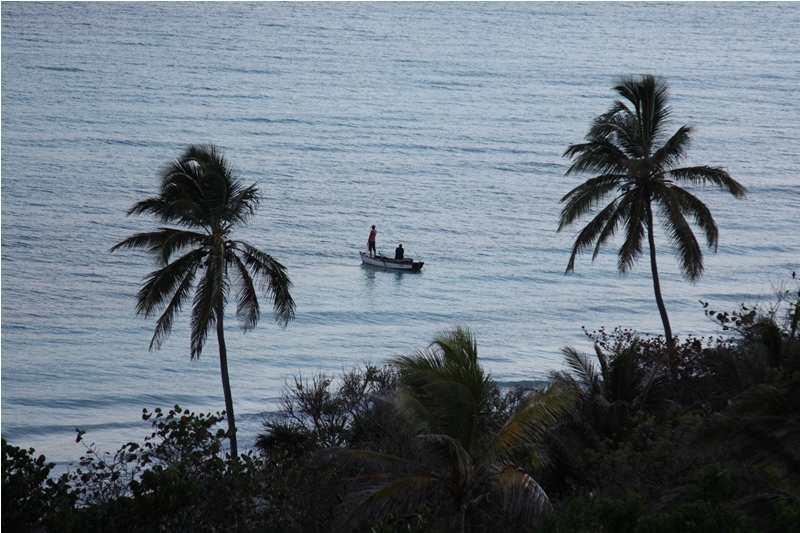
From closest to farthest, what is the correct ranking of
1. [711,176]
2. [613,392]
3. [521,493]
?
[521,493] → [613,392] → [711,176]

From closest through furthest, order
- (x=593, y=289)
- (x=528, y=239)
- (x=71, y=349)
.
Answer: (x=71, y=349) < (x=593, y=289) < (x=528, y=239)

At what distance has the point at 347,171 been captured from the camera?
7719 cm

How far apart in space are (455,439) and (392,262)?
4181cm

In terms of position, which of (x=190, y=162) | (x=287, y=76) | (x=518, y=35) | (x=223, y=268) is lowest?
(x=223, y=268)

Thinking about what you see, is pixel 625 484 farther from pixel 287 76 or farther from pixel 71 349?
pixel 287 76

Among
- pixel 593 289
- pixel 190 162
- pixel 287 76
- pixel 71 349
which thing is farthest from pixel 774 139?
pixel 190 162

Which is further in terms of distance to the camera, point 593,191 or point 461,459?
point 593,191

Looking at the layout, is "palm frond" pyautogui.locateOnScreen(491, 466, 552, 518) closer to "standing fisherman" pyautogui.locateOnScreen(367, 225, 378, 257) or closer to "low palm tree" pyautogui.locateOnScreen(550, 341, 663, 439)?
"low palm tree" pyautogui.locateOnScreen(550, 341, 663, 439)

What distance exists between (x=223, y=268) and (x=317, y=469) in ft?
22.3

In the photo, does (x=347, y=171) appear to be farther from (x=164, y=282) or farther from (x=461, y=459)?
(x=461, y=459)

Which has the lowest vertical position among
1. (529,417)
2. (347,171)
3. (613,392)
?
(613,392)

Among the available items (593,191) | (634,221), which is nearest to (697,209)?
(634,221)

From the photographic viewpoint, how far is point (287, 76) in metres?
118

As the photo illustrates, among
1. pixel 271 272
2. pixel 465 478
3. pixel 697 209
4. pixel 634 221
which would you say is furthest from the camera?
pixel 634 221
